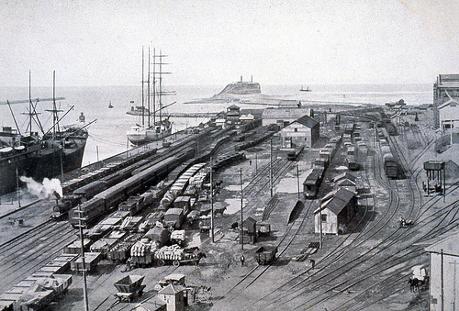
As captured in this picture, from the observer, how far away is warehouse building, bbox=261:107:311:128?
8625cm

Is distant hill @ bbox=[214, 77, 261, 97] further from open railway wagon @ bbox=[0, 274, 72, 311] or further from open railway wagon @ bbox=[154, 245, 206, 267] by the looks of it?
open railway wagon @ bbox=[0, 274, 72, 311]

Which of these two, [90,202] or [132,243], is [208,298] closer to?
[132,243]

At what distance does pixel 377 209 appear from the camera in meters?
36.9

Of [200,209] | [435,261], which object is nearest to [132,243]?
[200,209]

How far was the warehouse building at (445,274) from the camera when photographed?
19562mm

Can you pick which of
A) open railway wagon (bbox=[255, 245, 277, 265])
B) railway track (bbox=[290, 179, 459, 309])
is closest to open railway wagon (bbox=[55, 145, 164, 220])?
open railway wagon (bbox=[255, 245, 277, 265])

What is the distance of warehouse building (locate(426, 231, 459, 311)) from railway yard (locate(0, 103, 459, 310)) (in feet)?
5.64

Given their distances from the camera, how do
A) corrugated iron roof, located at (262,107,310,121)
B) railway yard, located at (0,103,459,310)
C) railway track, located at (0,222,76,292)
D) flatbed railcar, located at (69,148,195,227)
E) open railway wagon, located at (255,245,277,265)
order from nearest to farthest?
1. railway yard, located at (0,103,459,310)
2. railway track, located at (0,222,76,292)
3. open railway wagon, located at (255,245,277,265)
4. flatbed railcar, located at (69,148,195,227)
5. corrugated iron roof, located at (262,107,310,121)

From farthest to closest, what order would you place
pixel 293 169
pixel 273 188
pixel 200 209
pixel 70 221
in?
pixel 293 169
pixel 273 188
pixel 200 209
pixel 70 221

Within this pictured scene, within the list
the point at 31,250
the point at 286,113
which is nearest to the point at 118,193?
the point at 31,250

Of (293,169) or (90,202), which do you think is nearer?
(90,202)

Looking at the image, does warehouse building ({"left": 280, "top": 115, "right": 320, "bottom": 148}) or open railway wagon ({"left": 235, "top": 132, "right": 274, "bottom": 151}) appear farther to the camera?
warehouse building ({"left": 280, "top": 115, "right": 320, "bottom": 148})

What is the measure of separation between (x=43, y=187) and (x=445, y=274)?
3659cm

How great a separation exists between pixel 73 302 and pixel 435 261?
15865mm
